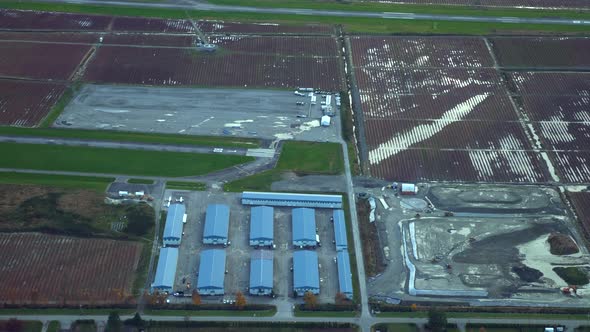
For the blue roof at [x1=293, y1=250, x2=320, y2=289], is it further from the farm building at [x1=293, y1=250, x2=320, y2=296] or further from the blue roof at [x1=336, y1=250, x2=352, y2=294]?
the blue roof at [x1=336, y1=250, x2=352, y2=294]

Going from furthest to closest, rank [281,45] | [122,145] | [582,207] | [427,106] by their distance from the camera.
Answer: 1. [281,45]
2. [427,106]
3. [122,145]
4. [582,207]

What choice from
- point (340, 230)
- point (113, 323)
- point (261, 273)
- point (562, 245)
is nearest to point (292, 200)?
point (340, 230)

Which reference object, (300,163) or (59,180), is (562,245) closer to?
(300,163)

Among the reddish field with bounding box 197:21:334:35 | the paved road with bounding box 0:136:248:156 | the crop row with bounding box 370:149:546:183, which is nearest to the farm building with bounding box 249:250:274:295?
the paved road with bounding box 0:136:248:156

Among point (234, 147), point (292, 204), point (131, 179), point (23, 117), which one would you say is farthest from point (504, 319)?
point (23, 117)

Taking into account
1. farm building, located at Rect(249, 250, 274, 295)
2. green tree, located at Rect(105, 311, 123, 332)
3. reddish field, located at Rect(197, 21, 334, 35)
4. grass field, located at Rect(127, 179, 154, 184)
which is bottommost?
green tree, located at Rect(105, 311, 123, 332)

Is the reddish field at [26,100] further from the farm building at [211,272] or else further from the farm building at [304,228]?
the farm building at [304,228]

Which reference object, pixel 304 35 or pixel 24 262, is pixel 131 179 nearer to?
pixel 24 262
